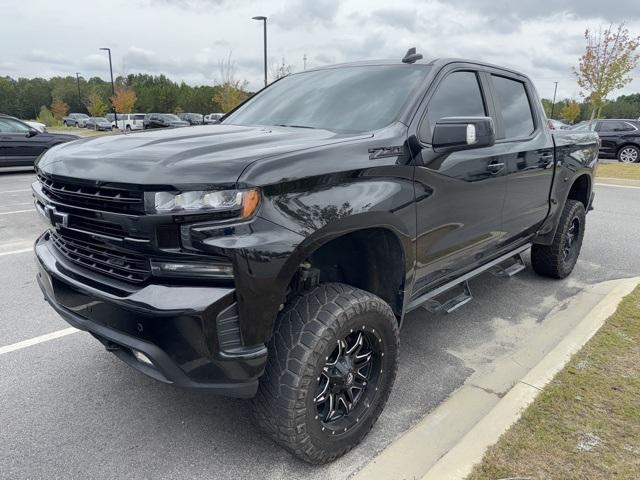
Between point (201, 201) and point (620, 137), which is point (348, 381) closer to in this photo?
point (201, 201)

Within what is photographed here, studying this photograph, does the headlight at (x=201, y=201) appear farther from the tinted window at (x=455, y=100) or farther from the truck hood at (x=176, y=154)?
the tinted window at (x=455, y=100)

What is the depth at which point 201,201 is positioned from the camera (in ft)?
6.48

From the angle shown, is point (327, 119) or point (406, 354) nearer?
point (327, 119)

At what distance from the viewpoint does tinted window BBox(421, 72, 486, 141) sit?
3039 mm

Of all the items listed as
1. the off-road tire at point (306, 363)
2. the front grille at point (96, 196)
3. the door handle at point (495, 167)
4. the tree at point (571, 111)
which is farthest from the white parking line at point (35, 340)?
the tree at point (571, 111)

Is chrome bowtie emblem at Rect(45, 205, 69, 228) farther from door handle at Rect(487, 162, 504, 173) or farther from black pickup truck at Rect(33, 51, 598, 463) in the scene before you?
door handle at Rect(487, 162, 504, 173)

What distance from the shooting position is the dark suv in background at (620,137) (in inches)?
705

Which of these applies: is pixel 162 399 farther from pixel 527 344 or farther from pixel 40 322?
pixel 527 344

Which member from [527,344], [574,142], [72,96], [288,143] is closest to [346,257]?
[288,143]

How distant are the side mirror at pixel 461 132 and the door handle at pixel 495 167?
0.66 meters

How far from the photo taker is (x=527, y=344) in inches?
149

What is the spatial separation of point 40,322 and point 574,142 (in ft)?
16.1

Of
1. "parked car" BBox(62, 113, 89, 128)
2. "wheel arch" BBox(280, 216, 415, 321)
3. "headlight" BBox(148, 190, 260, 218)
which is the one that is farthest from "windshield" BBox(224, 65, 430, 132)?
"parked car" BBox(62, 113, 89, 128)

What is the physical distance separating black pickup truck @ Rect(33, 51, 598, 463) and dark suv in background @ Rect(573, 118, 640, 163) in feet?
55.9
